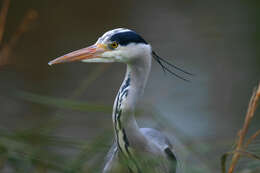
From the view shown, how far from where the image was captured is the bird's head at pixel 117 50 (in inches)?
71.8

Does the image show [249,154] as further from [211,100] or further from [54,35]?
[54,35]

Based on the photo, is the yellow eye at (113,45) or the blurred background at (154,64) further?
the blurred background at (154,64)

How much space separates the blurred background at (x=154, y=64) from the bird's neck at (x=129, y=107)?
190cm

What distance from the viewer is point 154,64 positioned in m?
5.32

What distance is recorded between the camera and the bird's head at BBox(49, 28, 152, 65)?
1824 millimetres

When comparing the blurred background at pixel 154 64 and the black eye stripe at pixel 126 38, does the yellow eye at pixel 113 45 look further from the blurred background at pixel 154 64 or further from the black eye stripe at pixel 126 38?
the blurred background at pixel 154 64

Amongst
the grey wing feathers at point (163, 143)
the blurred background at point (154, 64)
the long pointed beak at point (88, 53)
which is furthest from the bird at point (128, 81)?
the blurred background at point (154, 64)

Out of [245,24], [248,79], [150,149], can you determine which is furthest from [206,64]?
[150,149]

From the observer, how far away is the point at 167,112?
4.50m

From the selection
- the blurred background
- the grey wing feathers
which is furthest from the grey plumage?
the blurred background

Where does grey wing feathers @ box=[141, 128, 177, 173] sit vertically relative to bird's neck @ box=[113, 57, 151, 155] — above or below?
below

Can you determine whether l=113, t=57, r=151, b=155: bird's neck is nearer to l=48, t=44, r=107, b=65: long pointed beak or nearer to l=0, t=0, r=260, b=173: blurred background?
l=48, t=44, r=107, b=65: long pointed beak

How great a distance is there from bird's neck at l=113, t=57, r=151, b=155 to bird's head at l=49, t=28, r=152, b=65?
40mm

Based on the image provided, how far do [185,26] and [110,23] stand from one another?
3.08 ft
